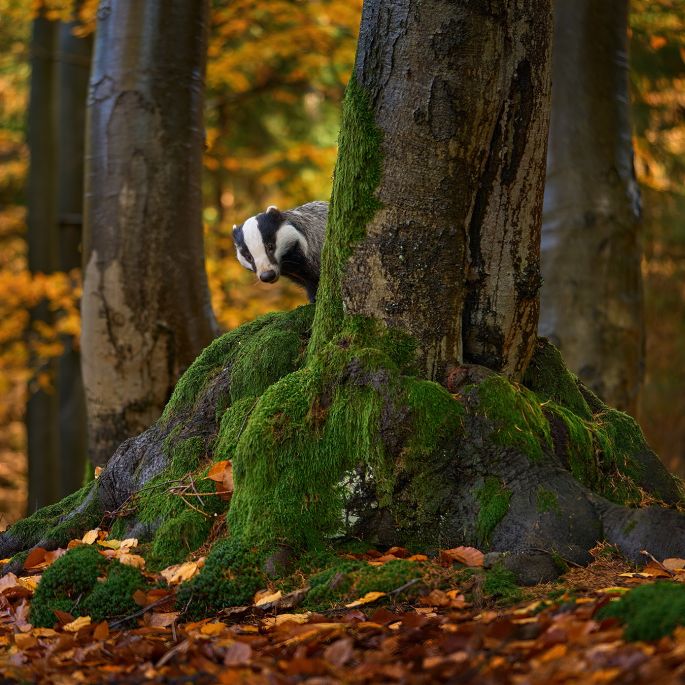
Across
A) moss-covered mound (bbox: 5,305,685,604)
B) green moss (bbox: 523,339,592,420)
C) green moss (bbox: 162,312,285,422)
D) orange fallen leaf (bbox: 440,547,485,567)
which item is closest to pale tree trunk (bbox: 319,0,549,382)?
moss-covered mound (bbox: 5,305,685,604)

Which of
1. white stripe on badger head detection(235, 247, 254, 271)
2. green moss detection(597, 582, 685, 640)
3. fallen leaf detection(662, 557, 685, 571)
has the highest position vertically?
white stripe on badger head detection(235, 247, 254, 271)

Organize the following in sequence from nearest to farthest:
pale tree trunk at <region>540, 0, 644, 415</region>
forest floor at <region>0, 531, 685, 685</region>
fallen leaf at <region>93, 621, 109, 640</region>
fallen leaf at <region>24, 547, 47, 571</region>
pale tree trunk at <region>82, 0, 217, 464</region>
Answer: forest floor at <region>0, 531, 685, 685</region> < fallen leaf at <region>93, 621, 109, 640</region> < fallen leaf at <region>24, 547, 47, 571</region> < pale tree trunk at <region>82, 0, 217, 464</region> < pale tree trunk at <region>540, 0, 644, 415</region>

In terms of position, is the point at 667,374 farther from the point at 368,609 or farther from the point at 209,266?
the point at 368,609

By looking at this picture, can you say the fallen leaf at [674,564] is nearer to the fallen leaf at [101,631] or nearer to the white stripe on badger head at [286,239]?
the fallen leaf at [101,631]

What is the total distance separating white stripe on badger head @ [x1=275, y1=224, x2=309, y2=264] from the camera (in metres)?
7.00

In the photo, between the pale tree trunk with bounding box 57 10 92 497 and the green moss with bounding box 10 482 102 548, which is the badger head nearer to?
the green moss with bounding box 10 482 102 548

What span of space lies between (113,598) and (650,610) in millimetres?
2162

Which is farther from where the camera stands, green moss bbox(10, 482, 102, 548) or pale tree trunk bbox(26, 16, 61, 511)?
pale tree trunk bbox(26, 16, 61, 511)

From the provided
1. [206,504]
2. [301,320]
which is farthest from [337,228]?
[206,504]

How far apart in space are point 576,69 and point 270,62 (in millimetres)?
7086

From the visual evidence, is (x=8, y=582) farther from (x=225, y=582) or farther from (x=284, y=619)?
(x=284, y=619)

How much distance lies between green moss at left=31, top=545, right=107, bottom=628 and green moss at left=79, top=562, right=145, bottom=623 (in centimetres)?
5

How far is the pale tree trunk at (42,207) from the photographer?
12938mm

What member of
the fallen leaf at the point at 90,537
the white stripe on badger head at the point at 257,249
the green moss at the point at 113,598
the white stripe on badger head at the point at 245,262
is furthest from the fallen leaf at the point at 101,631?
the white stripe on badger head at the point at 245,262
